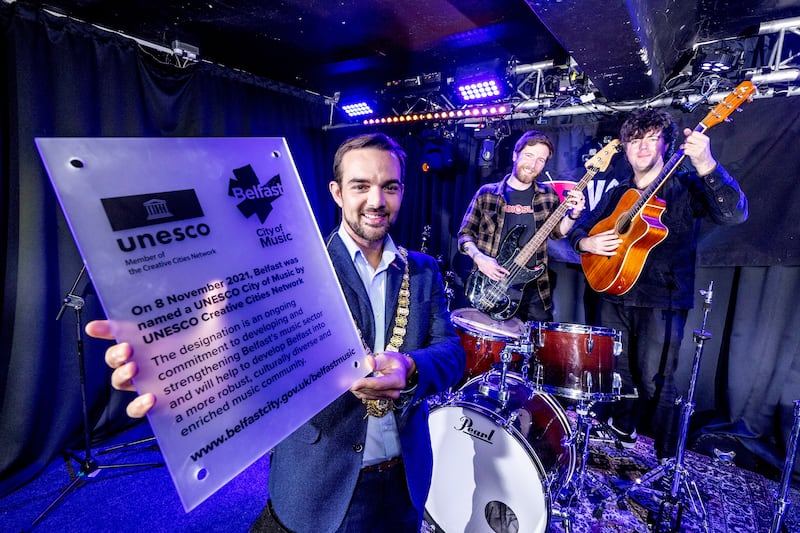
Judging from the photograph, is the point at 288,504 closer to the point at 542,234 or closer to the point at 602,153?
the point at 542,234

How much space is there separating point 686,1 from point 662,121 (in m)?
0.86

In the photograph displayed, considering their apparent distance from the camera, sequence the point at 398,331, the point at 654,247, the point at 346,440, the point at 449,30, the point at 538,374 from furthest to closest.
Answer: the point at 449,30 < the point at 654,247 < the point at 538,374 < the point at 398,331 < the point at 346,440

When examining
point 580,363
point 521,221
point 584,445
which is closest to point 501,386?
point 580,363

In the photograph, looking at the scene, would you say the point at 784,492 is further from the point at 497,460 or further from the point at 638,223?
the point at 638,223

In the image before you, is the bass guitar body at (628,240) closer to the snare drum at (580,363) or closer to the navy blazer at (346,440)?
the snare drum at (580,363)

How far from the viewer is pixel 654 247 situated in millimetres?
3406

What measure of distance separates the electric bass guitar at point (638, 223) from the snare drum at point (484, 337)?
1.04m

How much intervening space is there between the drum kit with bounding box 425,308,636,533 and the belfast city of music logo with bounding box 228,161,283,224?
190 centimetres

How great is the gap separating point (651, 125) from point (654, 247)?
42.7 inches

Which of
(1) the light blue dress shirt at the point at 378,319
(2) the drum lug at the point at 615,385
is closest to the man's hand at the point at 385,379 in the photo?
(1) the light blue dress shirt at the point at 378,319

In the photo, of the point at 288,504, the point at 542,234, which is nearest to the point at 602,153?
the point at 542,234

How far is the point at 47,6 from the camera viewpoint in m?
3.24

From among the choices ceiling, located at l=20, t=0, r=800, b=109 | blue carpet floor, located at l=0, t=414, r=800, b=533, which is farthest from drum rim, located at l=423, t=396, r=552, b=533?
ceiling, located at l=20, t=0, r=800, b=109

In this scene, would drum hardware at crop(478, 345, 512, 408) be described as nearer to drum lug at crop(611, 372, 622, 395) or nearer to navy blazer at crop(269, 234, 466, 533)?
drum lug at crop(611, 372, 622, 395)
